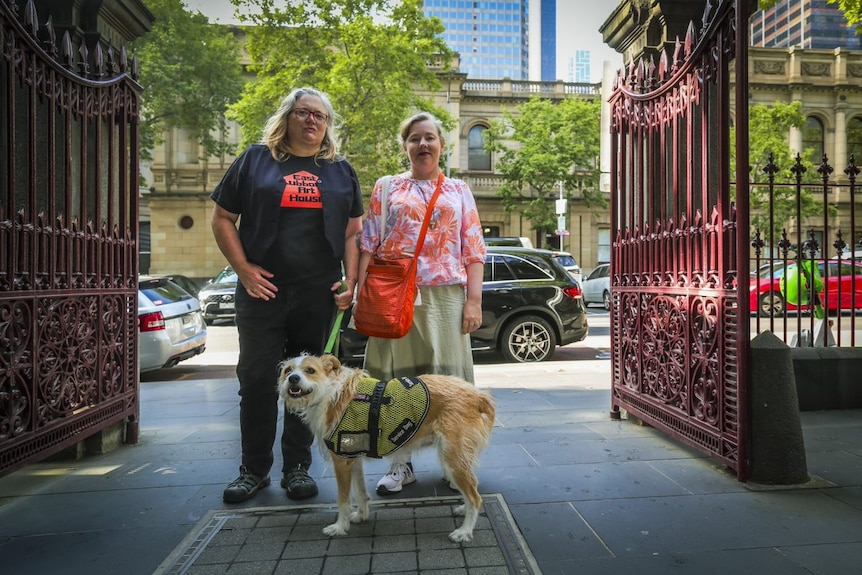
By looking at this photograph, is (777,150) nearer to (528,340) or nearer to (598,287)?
(598,287)

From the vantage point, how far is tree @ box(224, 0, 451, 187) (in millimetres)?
20578

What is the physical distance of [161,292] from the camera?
9.05 metres

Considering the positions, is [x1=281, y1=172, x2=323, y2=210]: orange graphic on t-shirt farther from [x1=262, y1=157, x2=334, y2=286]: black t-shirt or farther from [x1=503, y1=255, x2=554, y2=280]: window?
[x1=503, y1=255, x2=554, y2=280]: window

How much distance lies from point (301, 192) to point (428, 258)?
0.84 meters

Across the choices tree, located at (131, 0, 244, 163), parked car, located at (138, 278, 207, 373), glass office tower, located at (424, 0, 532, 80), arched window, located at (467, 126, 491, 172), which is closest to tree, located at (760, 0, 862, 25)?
parked car, located at (138, 278, 207, 373)

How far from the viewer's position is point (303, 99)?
3533 millimetres

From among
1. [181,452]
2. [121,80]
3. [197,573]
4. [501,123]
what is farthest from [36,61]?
[501,123]

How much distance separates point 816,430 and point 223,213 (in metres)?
4.84

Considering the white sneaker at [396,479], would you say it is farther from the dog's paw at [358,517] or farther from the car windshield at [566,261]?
the car windshield at [566,261]

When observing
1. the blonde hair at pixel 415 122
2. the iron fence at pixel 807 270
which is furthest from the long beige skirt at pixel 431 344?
the iron fence at pixel 807 270

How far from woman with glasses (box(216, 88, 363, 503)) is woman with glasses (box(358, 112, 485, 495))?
0.25 m

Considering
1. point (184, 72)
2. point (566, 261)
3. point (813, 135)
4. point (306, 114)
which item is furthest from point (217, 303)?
point (813, 135)

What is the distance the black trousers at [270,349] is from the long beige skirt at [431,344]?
381 millimetres

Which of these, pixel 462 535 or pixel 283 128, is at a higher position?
pixel 283 128
